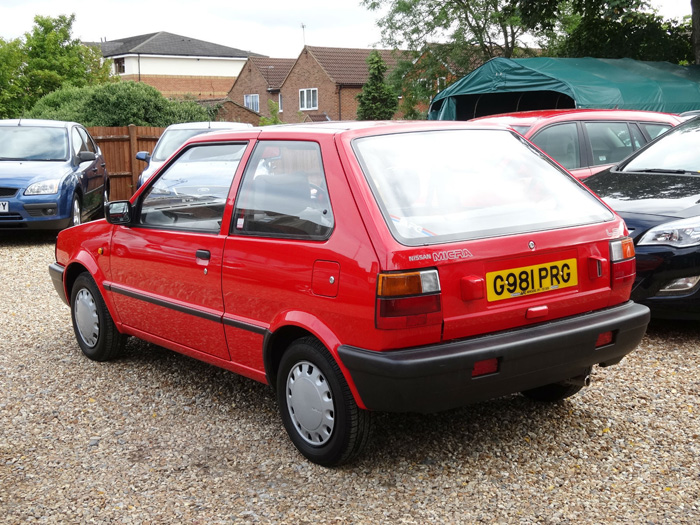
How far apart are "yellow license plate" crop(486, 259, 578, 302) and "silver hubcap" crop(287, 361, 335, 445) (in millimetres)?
896

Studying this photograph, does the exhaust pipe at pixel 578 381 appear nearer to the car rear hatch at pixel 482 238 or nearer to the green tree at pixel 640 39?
the car rear hatch at pixel 482 238

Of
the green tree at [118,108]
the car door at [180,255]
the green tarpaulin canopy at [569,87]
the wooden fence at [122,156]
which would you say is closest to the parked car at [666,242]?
the car door at [180,255]

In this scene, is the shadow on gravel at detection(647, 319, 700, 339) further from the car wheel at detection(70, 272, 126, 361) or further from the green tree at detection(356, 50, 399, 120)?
the green tree at detection(356, 50, 399, 120)

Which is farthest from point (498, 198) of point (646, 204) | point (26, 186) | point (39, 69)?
point (39, 69)

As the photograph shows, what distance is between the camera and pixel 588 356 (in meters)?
3.63

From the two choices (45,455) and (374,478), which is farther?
(45,455)

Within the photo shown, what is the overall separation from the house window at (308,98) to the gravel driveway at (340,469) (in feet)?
171

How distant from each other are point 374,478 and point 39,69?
4167cm

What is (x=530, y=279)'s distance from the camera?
351 centimetres

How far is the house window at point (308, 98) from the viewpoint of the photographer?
55938 millimetres

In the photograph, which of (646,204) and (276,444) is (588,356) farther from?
(646,204)

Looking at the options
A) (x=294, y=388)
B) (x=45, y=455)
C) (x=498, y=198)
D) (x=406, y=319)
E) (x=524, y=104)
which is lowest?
(x=45, y=455)

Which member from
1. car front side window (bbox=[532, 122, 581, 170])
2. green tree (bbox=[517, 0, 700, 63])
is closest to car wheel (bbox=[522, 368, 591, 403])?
car front side window (bbox=[532, 122, 581, 170])

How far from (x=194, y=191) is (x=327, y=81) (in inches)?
2012
